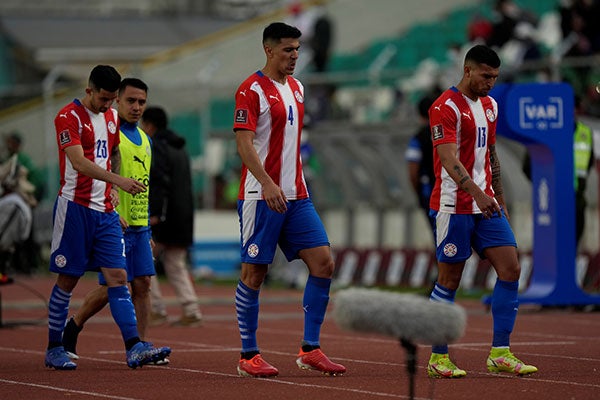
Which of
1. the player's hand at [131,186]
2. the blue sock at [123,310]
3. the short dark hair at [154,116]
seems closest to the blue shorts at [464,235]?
the player's hand at [131,186]

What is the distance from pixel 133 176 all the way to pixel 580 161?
7.20m

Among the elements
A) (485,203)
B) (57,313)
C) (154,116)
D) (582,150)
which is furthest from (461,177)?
(582,150)

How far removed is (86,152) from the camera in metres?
11.1

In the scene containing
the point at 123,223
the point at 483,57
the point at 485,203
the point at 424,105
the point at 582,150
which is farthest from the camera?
the point at 582,150

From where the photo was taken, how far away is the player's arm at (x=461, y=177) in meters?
9.98

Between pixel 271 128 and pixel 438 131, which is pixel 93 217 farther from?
pixel 438 131

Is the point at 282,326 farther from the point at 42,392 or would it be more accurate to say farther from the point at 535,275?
the point at 42,392

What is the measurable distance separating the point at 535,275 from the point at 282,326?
10.4ft

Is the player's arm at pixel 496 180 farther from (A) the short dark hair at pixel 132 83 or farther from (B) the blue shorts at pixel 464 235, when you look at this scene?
(A) the short dark hair at pixel 132 83

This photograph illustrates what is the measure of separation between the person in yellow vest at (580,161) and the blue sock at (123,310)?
7.72m

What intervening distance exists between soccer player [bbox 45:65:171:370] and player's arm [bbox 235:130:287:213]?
1.31 metres

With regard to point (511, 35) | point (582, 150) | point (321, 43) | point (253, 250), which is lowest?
point (253, 250)

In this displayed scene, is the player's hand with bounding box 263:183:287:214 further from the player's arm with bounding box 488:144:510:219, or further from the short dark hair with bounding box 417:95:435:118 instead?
the short dark hair with bounding box 417:95:435:118

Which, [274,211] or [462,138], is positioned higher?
[462,138]
